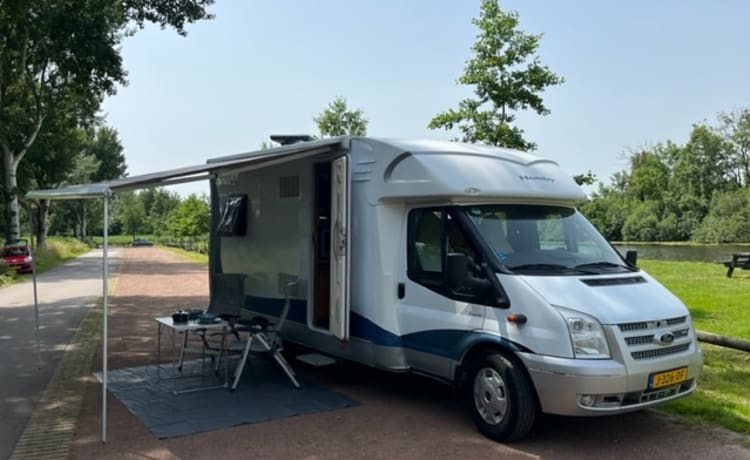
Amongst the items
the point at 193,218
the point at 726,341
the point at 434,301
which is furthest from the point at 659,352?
the point at 193,218

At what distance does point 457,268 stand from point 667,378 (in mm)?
1879

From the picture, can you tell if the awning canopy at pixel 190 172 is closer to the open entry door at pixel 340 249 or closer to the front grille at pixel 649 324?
the open entry door at pixel 340 249

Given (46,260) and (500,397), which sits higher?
(500,397)

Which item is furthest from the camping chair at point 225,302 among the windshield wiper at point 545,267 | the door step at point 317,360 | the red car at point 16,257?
the red car at point 16,257

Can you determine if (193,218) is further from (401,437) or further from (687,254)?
(401,437)

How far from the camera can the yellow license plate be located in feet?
16.1

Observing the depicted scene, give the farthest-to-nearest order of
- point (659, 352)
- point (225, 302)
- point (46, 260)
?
1. point (46, 260)
2. point (225, 302)
3. point (659, 352)

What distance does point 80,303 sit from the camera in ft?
48.7

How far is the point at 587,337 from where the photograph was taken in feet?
15.7

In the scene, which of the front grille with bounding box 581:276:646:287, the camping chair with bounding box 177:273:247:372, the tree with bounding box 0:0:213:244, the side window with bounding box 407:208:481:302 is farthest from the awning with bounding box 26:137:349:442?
the tree with bounding box 0:0:213:244

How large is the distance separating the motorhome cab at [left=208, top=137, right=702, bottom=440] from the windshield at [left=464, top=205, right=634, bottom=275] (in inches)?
0.6

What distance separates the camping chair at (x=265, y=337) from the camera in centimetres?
690

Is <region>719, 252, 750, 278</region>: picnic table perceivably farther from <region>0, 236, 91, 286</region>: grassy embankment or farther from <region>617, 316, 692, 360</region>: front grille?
<region>0, 236, 91, 286</region>: grassy embankment

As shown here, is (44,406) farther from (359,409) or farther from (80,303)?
(80,303)
